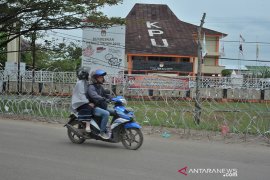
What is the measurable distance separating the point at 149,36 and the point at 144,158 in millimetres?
48373

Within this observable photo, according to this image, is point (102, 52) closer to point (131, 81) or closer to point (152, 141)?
point (131, 81)

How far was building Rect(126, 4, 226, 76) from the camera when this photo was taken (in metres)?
52.1

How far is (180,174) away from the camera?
285 inches

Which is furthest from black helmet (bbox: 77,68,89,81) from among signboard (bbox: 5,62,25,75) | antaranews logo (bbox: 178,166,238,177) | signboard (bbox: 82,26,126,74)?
signboard (bbox: 5,62,25,75)

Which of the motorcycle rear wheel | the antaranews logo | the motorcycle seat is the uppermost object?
the motorcycle seat

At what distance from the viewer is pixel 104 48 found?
27688 millimetres

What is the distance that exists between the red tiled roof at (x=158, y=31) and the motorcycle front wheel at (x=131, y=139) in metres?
42.7

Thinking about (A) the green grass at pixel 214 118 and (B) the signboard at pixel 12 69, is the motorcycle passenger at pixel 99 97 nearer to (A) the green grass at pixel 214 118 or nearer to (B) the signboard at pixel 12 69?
(A) the green grass at pixel 214 118

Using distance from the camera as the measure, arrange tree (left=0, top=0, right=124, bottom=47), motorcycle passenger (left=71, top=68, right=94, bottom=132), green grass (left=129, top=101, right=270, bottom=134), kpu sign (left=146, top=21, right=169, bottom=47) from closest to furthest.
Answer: motorcycle passenger (left=71, top=68, right=94, bottom=132)
green grass (left=129, top=101, right=270, bottom=134)
tree (left=0, top=0, right=124, bottom=47)
kpu sign (left=146, top=21, right=169, bottom=47)

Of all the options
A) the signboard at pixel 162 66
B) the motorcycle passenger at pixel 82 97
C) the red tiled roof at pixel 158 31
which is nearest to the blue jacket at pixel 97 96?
the motorcycle passenger at pixel 82 97

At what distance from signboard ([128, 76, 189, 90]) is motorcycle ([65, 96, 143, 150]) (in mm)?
19101

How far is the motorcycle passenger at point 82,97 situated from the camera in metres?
9.83

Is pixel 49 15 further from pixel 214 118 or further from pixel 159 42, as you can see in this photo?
pixel 159 42

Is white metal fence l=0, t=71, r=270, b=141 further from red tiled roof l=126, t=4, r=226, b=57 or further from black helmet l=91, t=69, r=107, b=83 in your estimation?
red tiled roof l=126, t=4, r=226, b=57
